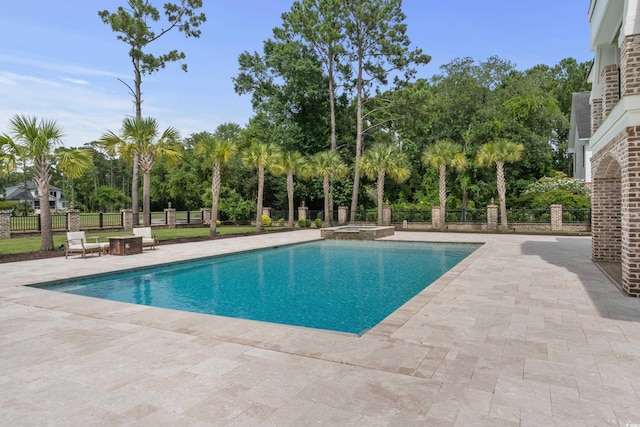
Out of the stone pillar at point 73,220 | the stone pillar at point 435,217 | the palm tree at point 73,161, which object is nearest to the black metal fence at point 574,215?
the stone pillar at point 435,217

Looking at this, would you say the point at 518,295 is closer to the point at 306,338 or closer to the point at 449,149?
the point at 306,338

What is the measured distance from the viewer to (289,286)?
31.5 ft

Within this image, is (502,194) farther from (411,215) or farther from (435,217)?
(411,215)

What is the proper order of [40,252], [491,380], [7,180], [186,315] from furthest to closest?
[7,180] < [40,252] < [186,315] < [491,380]

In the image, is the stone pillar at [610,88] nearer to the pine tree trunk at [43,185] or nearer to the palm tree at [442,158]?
the palm tree at [442,158]

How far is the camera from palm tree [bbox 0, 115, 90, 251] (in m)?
13.3

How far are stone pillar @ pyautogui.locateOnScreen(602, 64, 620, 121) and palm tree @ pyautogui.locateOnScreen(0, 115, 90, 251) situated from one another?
1676cm

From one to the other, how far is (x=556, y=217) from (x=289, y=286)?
2074 centimetres

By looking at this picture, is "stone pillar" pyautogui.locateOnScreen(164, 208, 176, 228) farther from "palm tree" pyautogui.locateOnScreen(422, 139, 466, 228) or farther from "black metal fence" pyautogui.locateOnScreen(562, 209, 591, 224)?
"black metal fence" pyautogui.locateOnScreen(562, 209, 591, 224)

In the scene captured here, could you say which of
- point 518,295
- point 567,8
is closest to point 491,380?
point 518,295

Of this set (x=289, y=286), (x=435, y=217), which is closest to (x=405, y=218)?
(x=435, y=217)

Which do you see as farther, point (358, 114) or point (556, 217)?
point (358, 114)

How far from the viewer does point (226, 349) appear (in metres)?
4.48

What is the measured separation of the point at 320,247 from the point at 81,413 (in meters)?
14.9
